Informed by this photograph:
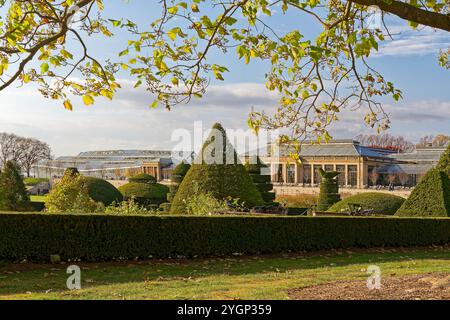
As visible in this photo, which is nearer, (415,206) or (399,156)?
(415,206)

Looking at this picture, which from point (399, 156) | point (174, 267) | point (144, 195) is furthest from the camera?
point (399, 156)

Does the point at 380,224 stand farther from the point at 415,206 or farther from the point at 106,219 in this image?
the point at 106,219

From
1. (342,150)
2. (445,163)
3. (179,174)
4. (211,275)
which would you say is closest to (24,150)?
(342,150)

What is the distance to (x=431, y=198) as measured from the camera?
693 inches

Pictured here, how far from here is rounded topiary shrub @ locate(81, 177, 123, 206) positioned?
113ft

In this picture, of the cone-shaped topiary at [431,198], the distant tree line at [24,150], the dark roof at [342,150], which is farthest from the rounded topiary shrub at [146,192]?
the distant tree line at [24,150]

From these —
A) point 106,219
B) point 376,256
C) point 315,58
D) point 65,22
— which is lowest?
point 376,256

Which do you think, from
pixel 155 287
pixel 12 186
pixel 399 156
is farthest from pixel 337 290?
pixel 399 156

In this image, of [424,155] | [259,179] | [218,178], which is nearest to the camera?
[218,178]

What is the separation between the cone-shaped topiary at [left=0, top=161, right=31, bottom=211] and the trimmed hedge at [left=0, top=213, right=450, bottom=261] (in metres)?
16.2

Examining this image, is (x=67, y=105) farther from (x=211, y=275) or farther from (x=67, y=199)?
(x=67, y=199)

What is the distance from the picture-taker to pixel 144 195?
116ft

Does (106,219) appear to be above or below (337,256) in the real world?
above

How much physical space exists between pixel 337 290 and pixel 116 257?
6266 millimetres
